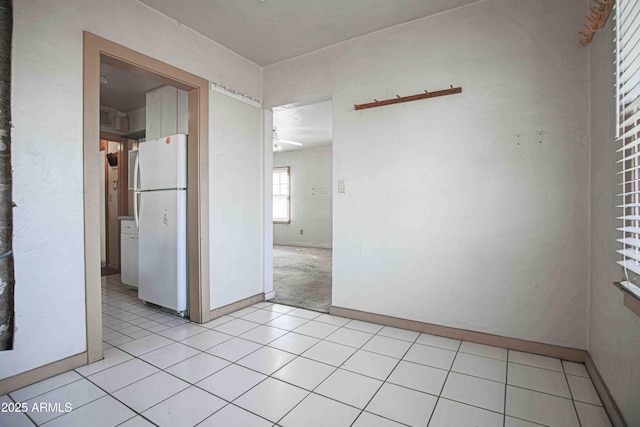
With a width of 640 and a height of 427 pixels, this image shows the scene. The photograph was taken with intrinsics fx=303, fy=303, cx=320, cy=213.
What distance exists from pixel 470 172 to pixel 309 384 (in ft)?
6.50

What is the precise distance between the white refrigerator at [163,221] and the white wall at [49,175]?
0.88 metres

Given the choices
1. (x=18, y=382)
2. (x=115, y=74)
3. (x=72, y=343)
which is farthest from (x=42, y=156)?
(x=115, y=74)

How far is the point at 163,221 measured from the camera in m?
3.10

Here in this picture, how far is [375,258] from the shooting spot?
2891 mm

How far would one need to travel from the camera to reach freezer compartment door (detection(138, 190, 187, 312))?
118 inches

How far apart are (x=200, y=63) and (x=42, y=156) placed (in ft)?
5.16

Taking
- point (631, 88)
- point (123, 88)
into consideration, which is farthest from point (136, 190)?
point (631, 88)

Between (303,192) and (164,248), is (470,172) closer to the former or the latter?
(164,248)

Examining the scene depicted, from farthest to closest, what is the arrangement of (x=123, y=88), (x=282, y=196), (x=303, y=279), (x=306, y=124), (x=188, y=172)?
(x=282, y=196) → (x=306, y=124) → (x=303, y=279) → (x=123, y=88) → (x=188, y=172)

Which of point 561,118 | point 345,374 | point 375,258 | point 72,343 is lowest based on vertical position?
point 345,374

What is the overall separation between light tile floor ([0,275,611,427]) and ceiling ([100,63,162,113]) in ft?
9.50

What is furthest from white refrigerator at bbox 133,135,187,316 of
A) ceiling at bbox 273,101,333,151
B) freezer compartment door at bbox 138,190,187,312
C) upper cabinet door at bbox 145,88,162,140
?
ceiling at bbox 273,101,333,151

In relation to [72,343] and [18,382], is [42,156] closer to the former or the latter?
[72,343]

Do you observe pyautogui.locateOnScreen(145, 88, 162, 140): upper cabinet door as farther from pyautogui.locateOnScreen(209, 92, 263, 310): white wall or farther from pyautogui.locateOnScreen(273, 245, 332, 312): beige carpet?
pyautogui.locateOnScreen(273, 245, 332, 312): beige carpet
